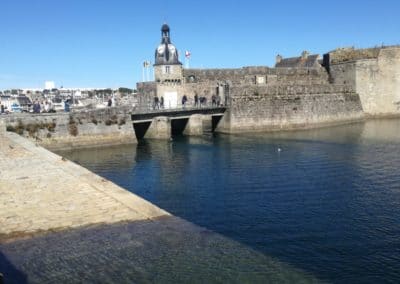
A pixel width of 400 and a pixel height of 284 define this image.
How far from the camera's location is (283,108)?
1357 inches

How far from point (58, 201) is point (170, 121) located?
21462mm

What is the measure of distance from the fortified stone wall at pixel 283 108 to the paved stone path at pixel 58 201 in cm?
2125

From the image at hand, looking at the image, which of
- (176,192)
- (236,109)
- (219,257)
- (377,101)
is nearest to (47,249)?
(219,257)

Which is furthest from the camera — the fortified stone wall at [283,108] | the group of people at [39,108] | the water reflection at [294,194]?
the fortified stone wall at [283,108]

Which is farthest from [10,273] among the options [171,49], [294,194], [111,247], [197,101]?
[171,49]

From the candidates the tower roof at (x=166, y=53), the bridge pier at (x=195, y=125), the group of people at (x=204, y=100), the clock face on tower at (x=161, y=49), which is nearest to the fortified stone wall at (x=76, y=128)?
the bridge pier at (x=195, y=125)

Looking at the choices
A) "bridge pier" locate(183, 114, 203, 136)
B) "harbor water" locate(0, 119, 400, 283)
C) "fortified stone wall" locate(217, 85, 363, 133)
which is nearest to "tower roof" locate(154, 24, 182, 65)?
"fortified stone wall" locate(217, 85, 363, 133)

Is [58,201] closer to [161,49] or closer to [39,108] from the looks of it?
[39,108]

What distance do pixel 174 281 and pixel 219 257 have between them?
3.27ft

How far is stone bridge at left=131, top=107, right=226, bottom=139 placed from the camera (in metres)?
30.0

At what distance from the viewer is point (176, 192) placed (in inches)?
543

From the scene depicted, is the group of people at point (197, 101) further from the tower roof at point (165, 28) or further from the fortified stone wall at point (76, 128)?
the tower roof at point (165, 28)

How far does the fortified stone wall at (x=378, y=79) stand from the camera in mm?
38625

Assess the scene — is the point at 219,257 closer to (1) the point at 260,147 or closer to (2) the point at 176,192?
(2) the point at 176,192
